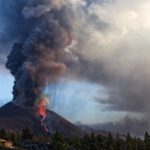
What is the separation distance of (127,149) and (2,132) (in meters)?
48.8

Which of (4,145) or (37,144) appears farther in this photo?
(37,144)

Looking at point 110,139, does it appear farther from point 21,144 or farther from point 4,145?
point 4,145

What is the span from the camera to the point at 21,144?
145125mm

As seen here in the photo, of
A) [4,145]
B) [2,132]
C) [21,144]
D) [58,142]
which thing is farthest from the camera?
[2,132]

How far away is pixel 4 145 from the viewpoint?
12562 cm

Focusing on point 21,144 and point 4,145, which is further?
point 21,144

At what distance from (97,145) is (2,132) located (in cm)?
3940

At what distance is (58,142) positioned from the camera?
136250 millimetres

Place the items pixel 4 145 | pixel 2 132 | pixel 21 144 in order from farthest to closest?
pixel 2 132 → pixel 21 144 → pixel 4 145

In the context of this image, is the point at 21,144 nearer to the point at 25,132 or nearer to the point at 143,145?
the point at 25,132

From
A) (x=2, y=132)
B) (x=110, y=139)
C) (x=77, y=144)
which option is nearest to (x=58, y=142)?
(x=77, y=144)

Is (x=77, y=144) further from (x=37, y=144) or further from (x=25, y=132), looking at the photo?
(x=25, y=132)

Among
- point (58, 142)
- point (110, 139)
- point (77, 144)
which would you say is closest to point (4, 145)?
point (58, 142)

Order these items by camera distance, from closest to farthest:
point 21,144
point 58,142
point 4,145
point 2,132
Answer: point 4,145
point 58,142
point 21,144
point 2,132
